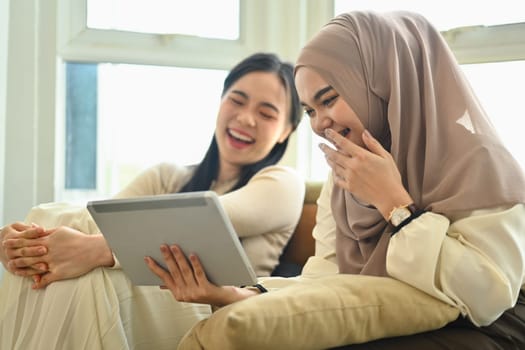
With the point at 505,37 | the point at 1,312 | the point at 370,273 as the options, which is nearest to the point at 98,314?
the point at 1,312

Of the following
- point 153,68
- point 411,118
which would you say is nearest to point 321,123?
point 411,118

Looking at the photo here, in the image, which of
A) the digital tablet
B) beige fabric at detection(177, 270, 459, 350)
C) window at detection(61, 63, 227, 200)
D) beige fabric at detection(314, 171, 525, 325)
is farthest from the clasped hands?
window at detection(61, 63, 227, 200)

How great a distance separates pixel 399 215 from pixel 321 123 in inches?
12.8

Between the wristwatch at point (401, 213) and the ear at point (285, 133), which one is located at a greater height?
the ear at point (285, 133)

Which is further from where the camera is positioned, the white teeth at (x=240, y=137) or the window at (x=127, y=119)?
the window at (x=127, y=119)

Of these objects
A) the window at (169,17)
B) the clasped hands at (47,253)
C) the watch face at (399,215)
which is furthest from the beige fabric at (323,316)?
the window at (169,17)

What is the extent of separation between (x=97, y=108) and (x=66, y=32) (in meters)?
0.31

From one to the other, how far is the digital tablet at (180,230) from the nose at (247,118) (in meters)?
0.81

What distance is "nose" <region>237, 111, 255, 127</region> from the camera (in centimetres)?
202

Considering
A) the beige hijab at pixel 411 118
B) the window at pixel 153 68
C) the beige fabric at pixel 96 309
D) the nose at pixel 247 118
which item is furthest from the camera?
the window at pixel 153 68

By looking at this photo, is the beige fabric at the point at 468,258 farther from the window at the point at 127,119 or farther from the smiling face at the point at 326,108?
the window at the point at 127,119

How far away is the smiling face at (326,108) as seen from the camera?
1.47 m

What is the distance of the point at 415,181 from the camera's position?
4.58ft

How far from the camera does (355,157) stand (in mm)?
1360
